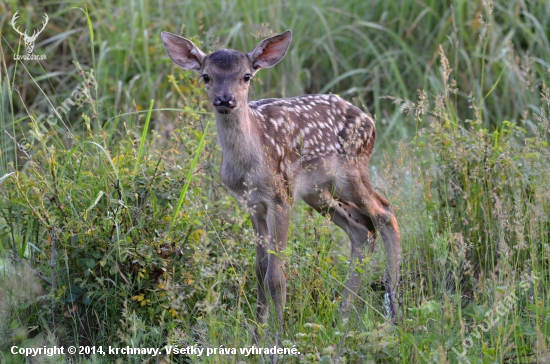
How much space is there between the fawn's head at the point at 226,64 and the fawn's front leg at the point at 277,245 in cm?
69

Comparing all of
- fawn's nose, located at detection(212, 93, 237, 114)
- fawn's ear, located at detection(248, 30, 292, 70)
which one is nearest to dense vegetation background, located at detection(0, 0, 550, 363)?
fawn's nose, located at detection(212, 93, 237, 114)

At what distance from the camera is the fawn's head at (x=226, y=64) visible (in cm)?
479

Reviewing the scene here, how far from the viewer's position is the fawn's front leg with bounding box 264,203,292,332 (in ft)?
15.6

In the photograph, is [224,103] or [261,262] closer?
[224,103]

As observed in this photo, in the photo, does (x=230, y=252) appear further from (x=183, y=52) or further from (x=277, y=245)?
(x=183, y=52)

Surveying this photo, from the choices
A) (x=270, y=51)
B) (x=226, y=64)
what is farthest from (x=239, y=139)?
(x=270, y=51)

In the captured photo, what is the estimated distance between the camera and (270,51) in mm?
5246

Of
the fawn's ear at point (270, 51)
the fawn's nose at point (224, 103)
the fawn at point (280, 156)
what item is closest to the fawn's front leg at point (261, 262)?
the fawn at point (280, 156)

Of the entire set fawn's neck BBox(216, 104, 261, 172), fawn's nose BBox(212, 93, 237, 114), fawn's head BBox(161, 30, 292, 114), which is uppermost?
fawn's head BBox(161, 30, 292, 114)

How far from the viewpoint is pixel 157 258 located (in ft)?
14.5

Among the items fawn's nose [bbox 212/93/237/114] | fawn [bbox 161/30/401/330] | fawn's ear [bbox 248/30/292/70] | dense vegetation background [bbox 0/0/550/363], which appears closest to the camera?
dense vegetation background [bbox 0/0/550/363]

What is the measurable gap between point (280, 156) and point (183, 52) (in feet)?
3.04

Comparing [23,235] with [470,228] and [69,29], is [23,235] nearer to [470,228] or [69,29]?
[470,228]

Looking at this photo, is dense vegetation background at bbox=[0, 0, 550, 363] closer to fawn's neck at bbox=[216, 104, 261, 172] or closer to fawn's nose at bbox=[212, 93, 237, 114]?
fawn's neck at bbox=[216, 104, 261, 172]
